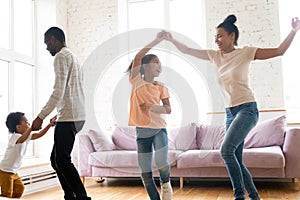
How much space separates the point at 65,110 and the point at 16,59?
2.15 m

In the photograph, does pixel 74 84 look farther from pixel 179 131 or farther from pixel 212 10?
pixel 212 10

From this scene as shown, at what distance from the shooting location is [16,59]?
3.99 m

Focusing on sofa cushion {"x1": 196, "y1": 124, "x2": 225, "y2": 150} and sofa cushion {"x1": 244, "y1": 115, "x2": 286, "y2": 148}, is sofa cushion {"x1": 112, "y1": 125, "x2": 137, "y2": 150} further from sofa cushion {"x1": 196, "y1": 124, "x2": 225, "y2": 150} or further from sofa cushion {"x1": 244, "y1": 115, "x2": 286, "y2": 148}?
sofa cushion {"x1": 244, "y1": 115, "x2": 286, "y2": 148}

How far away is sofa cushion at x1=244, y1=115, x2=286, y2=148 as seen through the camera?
3.40 meters

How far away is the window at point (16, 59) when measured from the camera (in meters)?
3.74

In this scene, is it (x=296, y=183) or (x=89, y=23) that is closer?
(x=296, y=183)

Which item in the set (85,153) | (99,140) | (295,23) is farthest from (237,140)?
(85,153)

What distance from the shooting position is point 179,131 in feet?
12.3

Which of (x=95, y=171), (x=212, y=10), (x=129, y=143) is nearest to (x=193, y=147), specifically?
(x=129, y=143)

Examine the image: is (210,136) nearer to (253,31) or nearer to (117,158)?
(117,158)

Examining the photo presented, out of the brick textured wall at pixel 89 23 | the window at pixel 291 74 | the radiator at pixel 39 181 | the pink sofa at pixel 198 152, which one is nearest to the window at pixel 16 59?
the radiator at pixel 39 181

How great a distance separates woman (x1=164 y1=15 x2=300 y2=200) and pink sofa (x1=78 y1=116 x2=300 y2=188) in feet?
3.36

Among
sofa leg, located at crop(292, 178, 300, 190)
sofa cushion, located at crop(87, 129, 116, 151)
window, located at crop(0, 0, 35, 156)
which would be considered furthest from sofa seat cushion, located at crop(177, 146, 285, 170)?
window, located at crop(0, 0, 35, 156)

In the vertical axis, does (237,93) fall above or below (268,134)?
above
